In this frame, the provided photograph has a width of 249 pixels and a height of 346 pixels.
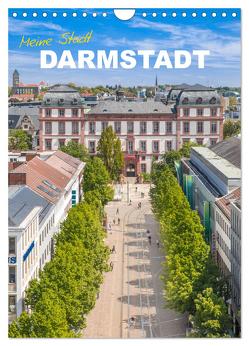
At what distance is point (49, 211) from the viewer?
40281 millimetres

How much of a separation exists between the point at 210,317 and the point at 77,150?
3655 centimetres

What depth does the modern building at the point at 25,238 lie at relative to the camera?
98.4 ft

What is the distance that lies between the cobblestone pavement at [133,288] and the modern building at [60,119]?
20.0 ft

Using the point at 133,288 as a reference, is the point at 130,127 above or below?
above

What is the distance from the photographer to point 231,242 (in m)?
37.4

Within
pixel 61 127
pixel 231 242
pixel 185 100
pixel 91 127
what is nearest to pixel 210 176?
pixel 91 127

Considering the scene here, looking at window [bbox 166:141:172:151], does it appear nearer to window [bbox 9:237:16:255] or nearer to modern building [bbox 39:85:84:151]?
modern building [bbox 39:85:84:151]

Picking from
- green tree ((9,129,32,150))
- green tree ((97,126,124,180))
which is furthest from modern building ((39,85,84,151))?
green tree ((97,126,124,180))

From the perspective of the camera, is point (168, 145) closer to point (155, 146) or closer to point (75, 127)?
point (155, 146)

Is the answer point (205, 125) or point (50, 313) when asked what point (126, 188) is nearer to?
point (205, 125)

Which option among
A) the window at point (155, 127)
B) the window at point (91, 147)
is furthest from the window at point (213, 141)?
the window at point (91, 147)
